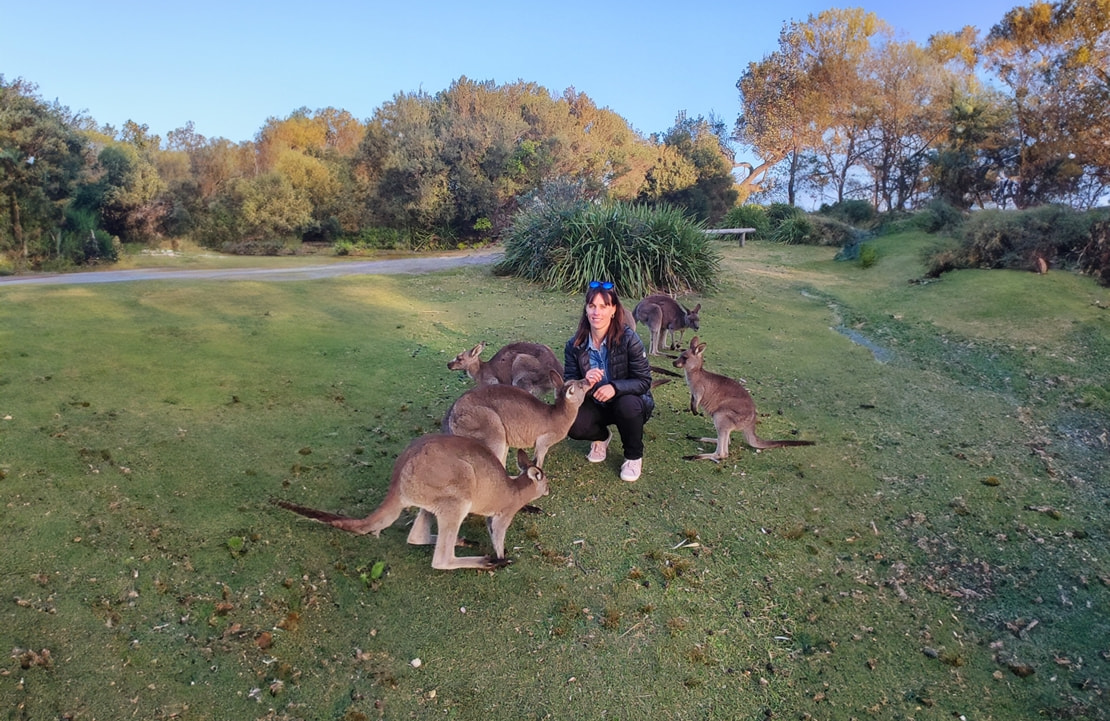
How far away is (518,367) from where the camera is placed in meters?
5.73

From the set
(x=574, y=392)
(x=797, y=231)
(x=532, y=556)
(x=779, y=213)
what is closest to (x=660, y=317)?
(x=574, y=392)

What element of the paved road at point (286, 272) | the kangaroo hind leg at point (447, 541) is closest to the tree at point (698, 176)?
the paved road at point (286, 272)

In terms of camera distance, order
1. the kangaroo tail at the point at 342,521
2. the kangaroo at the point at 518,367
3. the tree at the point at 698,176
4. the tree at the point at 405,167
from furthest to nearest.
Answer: the tree at the point at 698,176, the tree at the point at 405,167, the kangaroo at the point at 518,367, the kangaroo tail at the point at 342,521

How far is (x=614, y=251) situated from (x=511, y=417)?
849 cm

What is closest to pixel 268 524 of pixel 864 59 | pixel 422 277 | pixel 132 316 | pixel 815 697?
pixel 815 697

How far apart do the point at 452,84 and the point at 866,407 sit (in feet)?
82.5

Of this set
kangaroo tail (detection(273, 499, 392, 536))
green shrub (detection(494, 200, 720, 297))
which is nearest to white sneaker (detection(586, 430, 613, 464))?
kangaroo tail (detection(273, 499, 392, 536))

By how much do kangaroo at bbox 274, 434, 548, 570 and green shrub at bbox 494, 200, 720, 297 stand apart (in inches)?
335

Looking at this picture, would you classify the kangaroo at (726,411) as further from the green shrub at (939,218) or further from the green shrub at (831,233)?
the green shrub at (831,233)

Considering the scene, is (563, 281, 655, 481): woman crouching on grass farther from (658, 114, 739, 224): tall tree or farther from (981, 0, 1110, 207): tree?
(658, 114, 739, 224): tall tree

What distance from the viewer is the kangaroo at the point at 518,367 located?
568 centimetres

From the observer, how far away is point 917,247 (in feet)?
58.9

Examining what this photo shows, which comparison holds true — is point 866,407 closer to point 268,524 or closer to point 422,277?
point 268,524

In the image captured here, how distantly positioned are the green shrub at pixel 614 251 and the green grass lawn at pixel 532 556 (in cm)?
512
